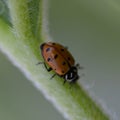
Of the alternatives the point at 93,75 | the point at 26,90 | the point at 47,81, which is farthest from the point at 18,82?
the point at 47,81

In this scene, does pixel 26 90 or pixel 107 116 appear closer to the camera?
pixel 107 116

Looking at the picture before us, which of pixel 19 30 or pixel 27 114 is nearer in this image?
pixel 19 30

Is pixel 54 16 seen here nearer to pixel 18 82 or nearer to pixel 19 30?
pixel 18 82

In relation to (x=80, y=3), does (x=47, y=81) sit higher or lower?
lower

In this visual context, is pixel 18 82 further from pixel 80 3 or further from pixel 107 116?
pixel 107 116

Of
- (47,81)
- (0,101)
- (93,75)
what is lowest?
(47,81)

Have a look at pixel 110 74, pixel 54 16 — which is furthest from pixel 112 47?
pixel 54 16
